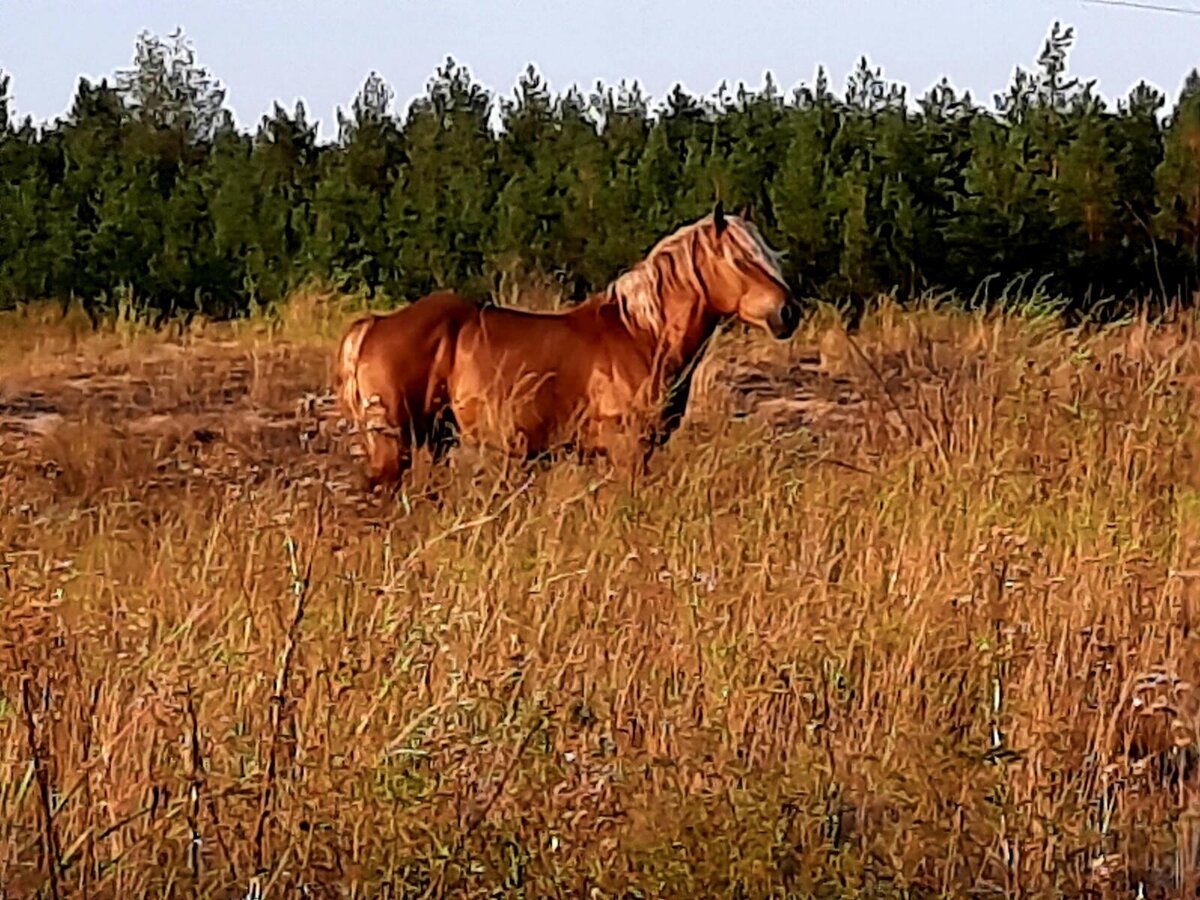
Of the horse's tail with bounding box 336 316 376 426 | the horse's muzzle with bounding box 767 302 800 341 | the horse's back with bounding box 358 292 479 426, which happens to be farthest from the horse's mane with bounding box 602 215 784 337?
the horse's tail with bounding box 336 316 376 426

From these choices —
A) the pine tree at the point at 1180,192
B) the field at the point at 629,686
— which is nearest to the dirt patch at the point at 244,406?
the field at the point at 629,686

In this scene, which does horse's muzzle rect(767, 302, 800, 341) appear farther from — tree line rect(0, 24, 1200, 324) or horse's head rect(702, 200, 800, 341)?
tree line rect(0, 24, 1200, 324)

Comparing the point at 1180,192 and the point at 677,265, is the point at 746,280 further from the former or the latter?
the point at 1180,192

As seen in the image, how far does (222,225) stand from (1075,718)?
12090 mm

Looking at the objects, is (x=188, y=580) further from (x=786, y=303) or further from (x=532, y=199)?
(x=532, y=199)

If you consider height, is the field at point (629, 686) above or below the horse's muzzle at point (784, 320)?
below

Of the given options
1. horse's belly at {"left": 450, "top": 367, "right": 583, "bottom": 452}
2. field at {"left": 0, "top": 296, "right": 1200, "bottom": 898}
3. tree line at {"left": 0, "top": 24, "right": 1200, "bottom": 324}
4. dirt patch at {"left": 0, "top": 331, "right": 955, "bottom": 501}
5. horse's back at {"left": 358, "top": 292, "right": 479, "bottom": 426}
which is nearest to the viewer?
field at {"left": 0, "top": 296, "right": 1200, "bottom": 898}

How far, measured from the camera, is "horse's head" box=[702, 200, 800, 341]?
578 centimetres

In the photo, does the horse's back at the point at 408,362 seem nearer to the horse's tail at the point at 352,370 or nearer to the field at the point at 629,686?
the horse's tail at the point at 352,370

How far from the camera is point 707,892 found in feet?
7.92

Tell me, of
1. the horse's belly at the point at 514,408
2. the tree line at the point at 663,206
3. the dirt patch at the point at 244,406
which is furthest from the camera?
the tree line at the point at 663,206

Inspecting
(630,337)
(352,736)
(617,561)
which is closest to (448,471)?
(630,337)

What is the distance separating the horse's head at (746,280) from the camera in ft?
19.0

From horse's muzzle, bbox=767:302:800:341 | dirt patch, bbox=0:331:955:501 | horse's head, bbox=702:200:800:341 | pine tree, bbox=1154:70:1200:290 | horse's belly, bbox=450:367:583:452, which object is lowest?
dirt patch, bbox=0:331:955:501
